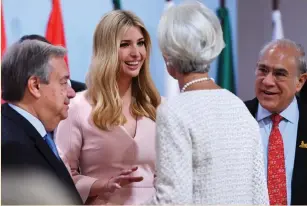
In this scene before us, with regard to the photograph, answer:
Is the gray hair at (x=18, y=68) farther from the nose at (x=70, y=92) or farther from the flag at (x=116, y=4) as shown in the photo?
the flag at (x=116, y=4)

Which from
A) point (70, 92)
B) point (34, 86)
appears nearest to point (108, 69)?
point (70, 92)

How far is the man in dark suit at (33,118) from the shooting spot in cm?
185

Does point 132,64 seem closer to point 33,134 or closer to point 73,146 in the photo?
point 73,146

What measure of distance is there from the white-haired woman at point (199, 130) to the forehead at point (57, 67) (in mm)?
436

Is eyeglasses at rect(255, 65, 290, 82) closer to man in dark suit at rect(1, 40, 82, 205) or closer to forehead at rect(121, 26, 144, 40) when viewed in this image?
forehead at rect(121, 26, 144, 40)

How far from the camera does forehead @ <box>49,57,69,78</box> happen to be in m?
2.04

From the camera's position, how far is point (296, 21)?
115 inches

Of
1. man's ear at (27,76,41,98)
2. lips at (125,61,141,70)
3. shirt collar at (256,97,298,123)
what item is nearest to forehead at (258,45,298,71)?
shirt collar at (256,97,298,123)

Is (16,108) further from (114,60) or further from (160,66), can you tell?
(160,66)

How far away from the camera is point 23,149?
1.83 metres

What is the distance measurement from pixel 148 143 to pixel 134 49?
372 mm

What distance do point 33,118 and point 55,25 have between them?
2.85ft

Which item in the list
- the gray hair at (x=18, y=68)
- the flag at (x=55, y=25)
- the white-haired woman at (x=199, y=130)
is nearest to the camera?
the white-haired woman at (x=199, y=130)

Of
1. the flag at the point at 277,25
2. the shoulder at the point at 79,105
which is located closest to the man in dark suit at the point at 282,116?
the flag at the point at 277,25
